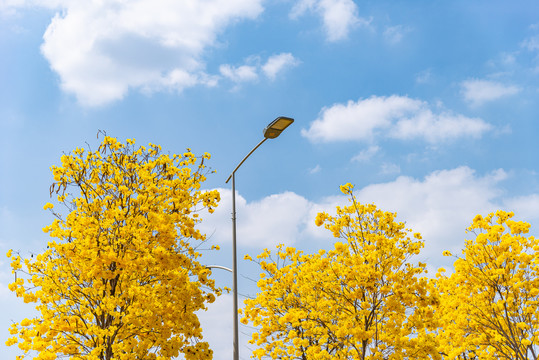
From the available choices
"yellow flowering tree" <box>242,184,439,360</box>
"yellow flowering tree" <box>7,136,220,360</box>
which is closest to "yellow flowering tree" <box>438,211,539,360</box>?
"yellow flowering tree" <box>242,184,439,360</box>

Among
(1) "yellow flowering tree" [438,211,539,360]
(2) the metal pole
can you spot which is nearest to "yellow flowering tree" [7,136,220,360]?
(2) the metal pole

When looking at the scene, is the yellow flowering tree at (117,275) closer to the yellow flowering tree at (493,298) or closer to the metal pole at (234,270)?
the metal pole at (234,270)

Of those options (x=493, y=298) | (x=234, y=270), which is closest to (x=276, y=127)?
(x=234, y=270)

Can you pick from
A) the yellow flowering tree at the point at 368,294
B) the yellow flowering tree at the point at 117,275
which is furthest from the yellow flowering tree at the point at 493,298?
the yellow flowering tree at the point at 117,275

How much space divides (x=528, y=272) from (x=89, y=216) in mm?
14512

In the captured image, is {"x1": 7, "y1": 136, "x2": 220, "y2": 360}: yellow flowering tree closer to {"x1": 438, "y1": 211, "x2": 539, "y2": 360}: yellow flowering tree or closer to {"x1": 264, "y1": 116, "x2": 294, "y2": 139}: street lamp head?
{"x1": 264, "y1": 116, "x2": 294, "y2": 139}: street lamp head

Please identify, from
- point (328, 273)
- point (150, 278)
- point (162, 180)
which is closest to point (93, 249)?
point (150, 278)

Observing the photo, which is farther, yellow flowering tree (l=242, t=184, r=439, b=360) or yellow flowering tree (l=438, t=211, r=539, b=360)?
yellow flowering tree (l=438, t=211, r=539, b=360)

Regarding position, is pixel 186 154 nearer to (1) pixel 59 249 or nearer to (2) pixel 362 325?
(1) pixel 59 249

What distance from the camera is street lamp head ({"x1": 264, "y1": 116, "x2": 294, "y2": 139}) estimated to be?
1177 centimetres

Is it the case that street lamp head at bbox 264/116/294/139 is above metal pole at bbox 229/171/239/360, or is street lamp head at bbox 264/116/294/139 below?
above

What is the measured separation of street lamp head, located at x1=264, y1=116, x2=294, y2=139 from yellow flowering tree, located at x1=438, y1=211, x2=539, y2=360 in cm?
946

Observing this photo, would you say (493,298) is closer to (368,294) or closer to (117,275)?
(368,294)

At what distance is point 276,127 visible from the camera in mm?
12008
